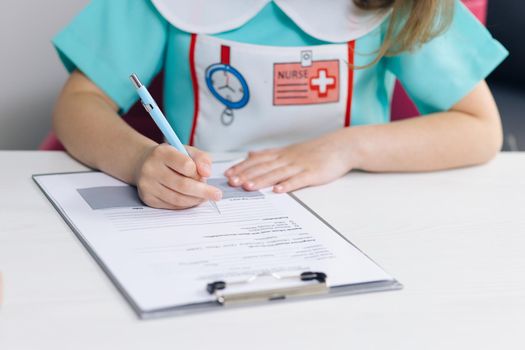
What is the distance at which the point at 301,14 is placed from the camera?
Result: 3.56 ft

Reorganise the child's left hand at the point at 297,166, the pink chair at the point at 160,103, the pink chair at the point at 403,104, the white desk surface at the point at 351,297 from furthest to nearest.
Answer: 1. the pink chair at the point at 403,104
2. the pink chair at the point at 160,103
3. the child's left hand at the point at 297,166
4. the white desk surface at the point at 351,297

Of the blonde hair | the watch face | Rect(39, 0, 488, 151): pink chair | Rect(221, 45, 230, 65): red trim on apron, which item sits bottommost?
Rect(39, 0, 488, 151): pink chair

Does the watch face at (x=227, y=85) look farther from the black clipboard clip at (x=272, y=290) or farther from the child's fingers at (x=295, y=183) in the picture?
the black clipboard clip at (x=272, y=290)

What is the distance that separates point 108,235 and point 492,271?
0.34m

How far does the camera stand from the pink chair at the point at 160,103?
4.25ft

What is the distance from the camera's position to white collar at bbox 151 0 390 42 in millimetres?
→ 1078

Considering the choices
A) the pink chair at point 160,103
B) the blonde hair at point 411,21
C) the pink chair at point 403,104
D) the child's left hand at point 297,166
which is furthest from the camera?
the pink chair at point 403,104

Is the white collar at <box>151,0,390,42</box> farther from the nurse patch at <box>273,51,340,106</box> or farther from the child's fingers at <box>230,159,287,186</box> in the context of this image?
the child's fingers at <box>230,159,287,186</box>

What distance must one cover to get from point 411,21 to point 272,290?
1.73 feet

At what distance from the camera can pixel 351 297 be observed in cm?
67

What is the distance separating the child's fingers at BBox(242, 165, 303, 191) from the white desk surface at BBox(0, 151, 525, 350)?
0.03 m

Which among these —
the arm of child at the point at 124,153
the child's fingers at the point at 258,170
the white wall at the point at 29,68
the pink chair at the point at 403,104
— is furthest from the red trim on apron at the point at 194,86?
the white wall at the point at 29,68

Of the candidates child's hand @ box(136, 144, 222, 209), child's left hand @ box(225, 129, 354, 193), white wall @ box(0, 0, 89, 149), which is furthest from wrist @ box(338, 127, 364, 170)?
white wall @ box(0, 0, 89, 149)

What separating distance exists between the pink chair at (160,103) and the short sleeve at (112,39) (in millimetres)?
197
